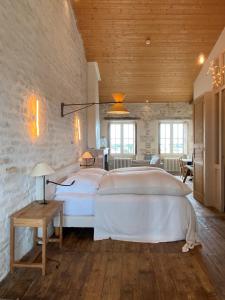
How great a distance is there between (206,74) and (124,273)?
5.86 metres

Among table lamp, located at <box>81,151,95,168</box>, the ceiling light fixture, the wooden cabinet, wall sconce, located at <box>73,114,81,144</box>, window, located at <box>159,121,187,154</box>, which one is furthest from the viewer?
window, located at <box>159,121,187,154</box>

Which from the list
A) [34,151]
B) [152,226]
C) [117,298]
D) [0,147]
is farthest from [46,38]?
[117,298]

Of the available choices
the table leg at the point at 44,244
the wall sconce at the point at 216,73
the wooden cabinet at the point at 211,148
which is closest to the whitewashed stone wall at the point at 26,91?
the table leg at the point at 44,244

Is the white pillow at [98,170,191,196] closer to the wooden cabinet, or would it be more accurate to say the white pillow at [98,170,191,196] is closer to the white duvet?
the white duvet

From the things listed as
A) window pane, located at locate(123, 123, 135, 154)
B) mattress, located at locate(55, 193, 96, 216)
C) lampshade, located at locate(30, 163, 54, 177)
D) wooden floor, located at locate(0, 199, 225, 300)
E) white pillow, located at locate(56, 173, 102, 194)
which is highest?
window pane, located at locate(123, 123, 135, 154)

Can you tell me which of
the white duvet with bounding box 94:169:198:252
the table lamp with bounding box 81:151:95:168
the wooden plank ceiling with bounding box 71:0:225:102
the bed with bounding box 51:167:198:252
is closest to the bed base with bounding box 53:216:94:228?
the bed with bounding box 51:167:198:252

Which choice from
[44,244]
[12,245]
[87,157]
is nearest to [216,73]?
[87,157]

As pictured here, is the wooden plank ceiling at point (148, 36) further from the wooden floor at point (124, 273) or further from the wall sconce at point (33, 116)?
the wooden floor at point (124, 273)

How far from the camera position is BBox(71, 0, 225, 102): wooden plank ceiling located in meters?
6.07

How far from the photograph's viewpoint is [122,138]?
12.1 m

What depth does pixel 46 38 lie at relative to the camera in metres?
4.18

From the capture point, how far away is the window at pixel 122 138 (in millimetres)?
12047

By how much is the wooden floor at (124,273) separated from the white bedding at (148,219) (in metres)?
0.14

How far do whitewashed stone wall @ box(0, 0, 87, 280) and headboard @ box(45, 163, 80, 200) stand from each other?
12 centimetres
